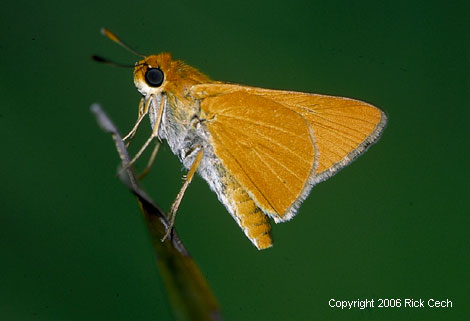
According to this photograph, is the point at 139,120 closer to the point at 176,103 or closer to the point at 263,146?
the point at 176,103

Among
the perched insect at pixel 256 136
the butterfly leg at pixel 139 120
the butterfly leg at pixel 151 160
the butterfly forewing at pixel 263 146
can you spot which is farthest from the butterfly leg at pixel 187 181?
the butterfly leg at pixel 139 120

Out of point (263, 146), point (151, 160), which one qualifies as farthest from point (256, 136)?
point (151, 160)

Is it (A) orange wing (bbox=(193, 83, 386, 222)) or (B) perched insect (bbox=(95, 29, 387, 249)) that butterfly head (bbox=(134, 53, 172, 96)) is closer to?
(B) perched insect (bbox=(95, 29, 387, 249))

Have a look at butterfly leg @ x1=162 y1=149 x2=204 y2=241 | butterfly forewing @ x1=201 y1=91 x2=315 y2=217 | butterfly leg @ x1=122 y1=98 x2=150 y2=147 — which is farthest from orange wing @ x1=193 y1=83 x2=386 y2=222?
butterfly leg @ x1=122 y1=98 x2=150 y2=147

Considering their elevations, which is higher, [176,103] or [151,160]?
[176,103]

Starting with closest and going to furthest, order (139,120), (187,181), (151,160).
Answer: (187,181)
(139,120)
(151,160)

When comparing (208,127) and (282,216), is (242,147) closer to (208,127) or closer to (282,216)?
(208,127)
